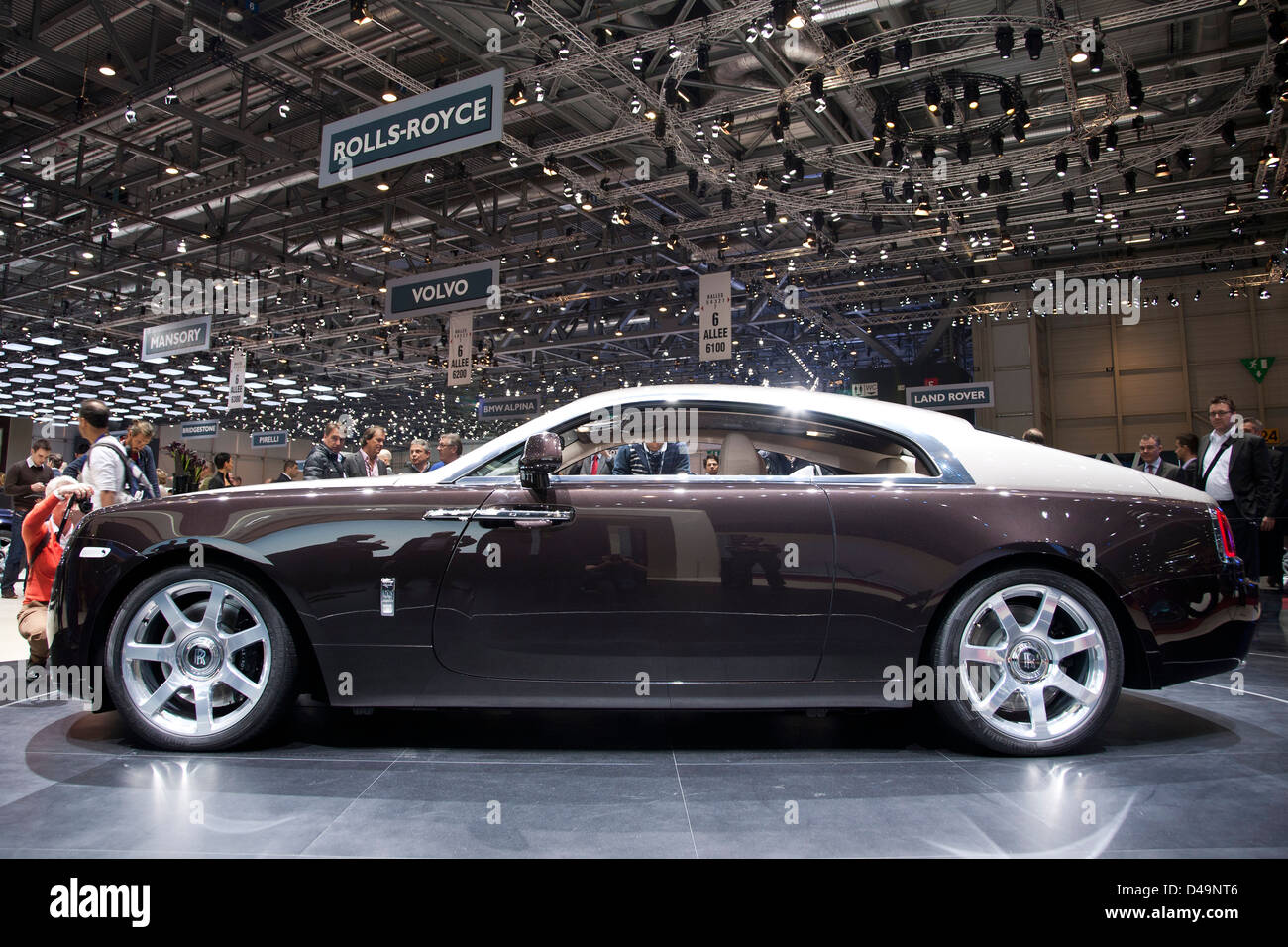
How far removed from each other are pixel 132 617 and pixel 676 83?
8028 mm

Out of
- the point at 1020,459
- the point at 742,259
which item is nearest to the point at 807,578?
the point at 1020,459

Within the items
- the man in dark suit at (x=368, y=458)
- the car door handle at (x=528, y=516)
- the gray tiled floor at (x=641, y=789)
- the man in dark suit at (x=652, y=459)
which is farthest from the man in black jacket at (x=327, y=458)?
the car door handle at (x=528, y=516)

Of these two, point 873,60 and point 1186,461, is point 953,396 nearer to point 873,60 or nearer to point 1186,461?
point 1186,461

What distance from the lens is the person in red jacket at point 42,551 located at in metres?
3.65

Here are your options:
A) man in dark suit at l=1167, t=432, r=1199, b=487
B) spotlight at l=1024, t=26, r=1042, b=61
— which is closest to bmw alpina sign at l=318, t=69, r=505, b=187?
spotlight at l=1024, t=26, r=1042, b=61

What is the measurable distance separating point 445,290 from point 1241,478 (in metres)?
9.66

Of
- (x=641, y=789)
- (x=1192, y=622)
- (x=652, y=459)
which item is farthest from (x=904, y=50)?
(x=641, y=789)

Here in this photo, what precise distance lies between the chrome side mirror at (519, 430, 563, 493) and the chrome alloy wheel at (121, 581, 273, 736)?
3.37ft

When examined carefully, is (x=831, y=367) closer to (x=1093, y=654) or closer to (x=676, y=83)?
(x=676, y=83)

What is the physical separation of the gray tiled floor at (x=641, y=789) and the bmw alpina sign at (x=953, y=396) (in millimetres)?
15782

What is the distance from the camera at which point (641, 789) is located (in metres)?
2.19

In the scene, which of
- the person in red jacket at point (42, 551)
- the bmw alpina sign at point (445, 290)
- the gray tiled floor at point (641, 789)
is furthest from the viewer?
the bmw alpina sign at point (445, 290)

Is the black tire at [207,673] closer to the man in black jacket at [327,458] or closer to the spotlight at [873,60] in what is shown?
the man in black jacket at [327,458]
